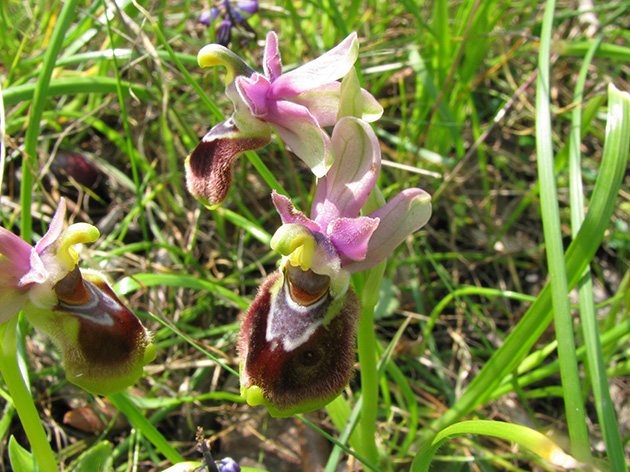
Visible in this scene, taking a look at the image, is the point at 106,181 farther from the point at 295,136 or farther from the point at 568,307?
the point at 568,307

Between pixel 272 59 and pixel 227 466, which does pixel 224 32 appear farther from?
pixel 227 466

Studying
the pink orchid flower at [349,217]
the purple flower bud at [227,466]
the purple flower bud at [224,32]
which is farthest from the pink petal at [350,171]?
the purple flower bud at [224,32]

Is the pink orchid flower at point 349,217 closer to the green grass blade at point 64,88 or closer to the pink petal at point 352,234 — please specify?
the pink petal at point 352,234

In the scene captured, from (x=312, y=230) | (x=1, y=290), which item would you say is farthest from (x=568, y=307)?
(x=1, y=290)

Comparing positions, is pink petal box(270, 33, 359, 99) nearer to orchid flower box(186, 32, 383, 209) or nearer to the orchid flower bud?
orchid flower box(186, 32, 383, 209)

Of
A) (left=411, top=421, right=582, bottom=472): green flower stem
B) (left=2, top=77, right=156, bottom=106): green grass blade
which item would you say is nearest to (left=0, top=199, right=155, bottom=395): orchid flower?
(left=411, top=421, right=582, bottom=472): green flower stem
